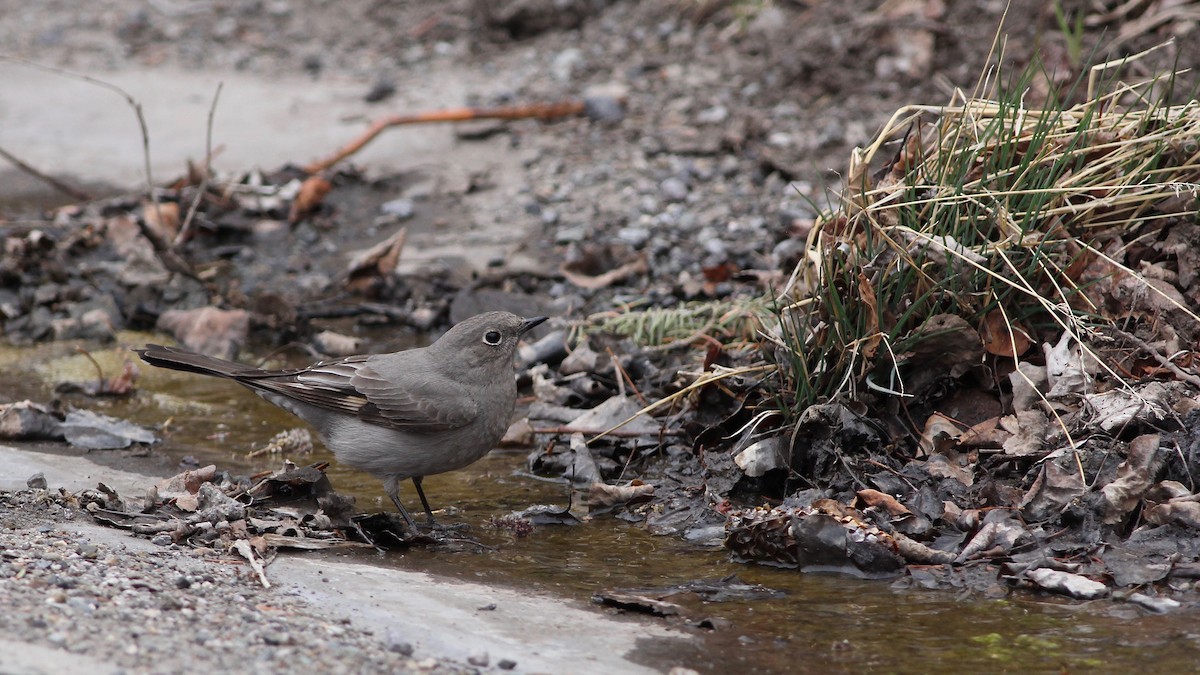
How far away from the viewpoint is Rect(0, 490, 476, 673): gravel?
3.46m

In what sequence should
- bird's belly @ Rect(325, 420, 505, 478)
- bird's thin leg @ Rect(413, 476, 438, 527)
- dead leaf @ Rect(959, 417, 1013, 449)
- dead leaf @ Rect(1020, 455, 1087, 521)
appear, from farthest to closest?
bird's belly @ Rect(325, 420, 505, 478)
bird's thin leg @ Rect(413, 476, 438, 527)
dead leaf @ Rect(959, 417, 1013, 449)
dead leaf @ Rect(1020, 455, 1087, 521)

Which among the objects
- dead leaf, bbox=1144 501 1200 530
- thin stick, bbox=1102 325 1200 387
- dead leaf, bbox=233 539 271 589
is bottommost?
dead leaf, bbox=1144 501 1200 530

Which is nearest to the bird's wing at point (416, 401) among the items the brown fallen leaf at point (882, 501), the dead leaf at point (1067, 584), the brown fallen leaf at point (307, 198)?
the brown fallen leaf at point (882, 501)

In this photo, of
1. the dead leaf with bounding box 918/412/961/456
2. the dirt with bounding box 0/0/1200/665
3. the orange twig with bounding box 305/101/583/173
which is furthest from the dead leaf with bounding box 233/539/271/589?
the orange twig with bounding box 305/101/583/173

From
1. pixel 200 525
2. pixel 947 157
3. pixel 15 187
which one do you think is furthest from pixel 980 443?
pixel 15 187

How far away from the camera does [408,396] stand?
6.14 meters

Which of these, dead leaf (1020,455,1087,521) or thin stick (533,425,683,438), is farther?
thin stick (533,425,683,438)

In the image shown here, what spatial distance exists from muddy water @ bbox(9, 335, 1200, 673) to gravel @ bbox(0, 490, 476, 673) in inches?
Result: 30.4

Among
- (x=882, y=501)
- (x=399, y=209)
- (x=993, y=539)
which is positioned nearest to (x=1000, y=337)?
(x=882, y=501)

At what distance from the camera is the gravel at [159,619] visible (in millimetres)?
3459

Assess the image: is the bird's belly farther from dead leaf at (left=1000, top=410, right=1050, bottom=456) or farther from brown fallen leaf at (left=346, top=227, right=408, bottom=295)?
brown fallen leaf at (left=346, top=227, right=408, bottom=295)

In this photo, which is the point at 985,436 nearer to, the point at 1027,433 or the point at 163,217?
the point at 1027,433

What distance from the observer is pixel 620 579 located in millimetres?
4898

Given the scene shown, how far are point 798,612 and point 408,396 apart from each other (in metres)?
2.48
